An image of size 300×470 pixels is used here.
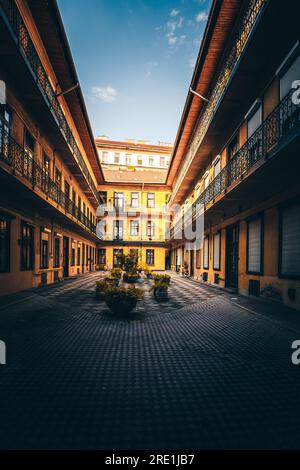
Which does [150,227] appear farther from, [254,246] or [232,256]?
[254,246]

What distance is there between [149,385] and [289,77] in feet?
28.1

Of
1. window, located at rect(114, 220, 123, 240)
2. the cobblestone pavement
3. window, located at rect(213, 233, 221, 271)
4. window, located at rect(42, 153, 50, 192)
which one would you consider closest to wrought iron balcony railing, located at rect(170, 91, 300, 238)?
window, located at rect(213, 233, 221, 271)

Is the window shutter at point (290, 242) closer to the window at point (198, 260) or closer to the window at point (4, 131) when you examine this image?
the window at point (4, 131)

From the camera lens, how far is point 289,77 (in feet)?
23.2

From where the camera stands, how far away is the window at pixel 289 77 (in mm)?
6708

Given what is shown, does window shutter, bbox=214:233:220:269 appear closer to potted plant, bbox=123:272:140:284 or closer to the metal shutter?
the metal shutter

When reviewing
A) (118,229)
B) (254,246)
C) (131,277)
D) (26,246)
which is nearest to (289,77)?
(254,246)

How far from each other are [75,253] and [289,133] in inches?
738

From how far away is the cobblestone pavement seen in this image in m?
2.30

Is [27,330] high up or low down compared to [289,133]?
down

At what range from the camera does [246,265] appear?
1050cm

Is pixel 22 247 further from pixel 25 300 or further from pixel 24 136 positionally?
pixel 24 136
